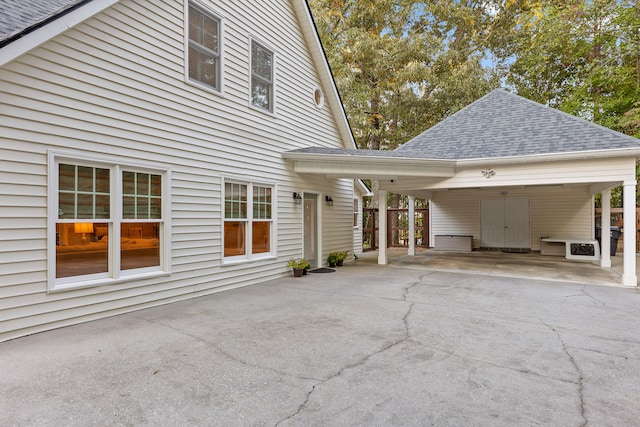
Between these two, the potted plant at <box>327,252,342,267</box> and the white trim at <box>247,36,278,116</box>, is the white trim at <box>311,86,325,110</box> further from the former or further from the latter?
the potted plant at <box>327,252,342,267</box>

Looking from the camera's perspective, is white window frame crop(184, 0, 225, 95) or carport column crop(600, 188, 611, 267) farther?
carport column crop(600, 188, 611, 267)

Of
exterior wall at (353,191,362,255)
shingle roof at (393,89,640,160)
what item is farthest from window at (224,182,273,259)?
exterior wall at (353,191,362,255)

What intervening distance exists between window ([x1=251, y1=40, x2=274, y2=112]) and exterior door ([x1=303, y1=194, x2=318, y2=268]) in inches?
103

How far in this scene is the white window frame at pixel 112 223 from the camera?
13.2 ft

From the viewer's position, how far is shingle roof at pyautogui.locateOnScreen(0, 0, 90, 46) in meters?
3.53

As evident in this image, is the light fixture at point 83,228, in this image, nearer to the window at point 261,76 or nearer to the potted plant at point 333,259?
the window at point 261,76

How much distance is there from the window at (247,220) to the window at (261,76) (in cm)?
187

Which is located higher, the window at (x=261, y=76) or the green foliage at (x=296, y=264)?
the window at (x=261, y=76)

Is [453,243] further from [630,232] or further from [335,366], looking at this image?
[335,366]

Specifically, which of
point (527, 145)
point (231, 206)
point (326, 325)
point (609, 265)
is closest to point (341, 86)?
point (527, 145)

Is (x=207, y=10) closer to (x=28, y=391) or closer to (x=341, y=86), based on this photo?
(x=28, y=391)

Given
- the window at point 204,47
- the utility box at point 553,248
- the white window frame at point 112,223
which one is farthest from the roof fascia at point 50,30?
the utility box at point 553,248

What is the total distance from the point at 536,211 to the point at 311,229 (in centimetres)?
940

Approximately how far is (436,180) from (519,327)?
17.1 feet
